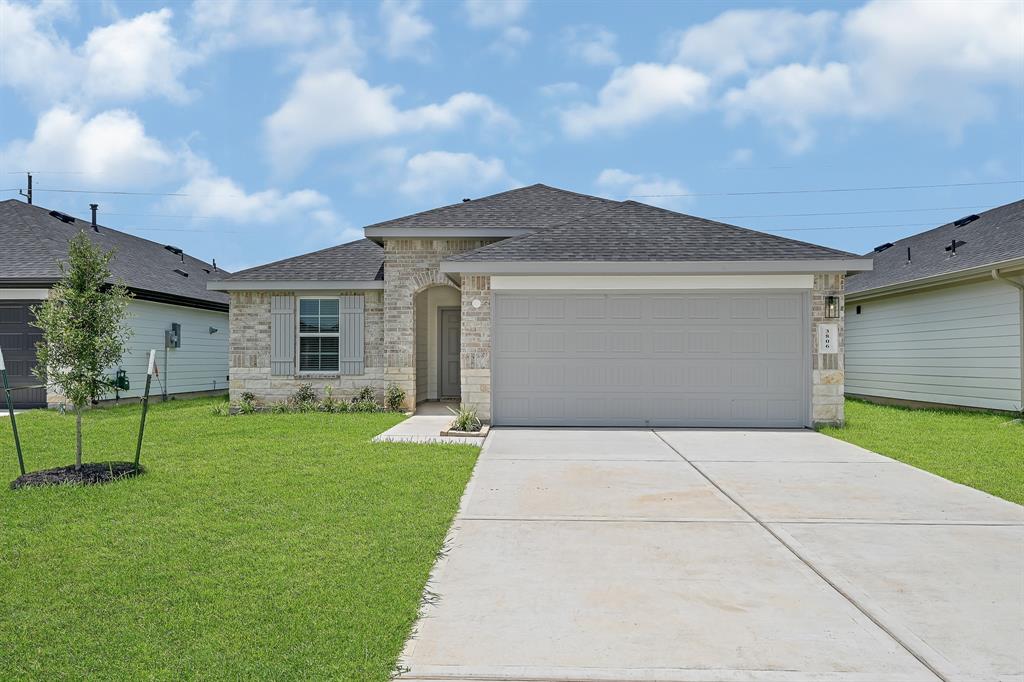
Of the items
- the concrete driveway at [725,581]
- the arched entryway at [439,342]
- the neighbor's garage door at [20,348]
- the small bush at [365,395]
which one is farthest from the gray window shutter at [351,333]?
the concrete driveway at [725,581]

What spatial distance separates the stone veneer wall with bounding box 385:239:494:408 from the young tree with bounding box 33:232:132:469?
7.03 m

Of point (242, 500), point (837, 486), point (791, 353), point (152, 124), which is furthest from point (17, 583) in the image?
point (152, 124)

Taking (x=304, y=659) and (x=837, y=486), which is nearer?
(x=304, y=659)

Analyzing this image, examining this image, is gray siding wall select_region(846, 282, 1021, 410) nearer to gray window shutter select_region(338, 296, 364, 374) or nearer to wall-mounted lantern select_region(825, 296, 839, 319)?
wall-mounted lantern select_region(825, 296, 839, 319)

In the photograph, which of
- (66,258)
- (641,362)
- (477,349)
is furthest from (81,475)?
(66,258)

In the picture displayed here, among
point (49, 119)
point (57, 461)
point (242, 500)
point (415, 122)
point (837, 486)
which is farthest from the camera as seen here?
point (49, 119)

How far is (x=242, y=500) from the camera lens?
5.92 metres

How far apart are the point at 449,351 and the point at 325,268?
3.92 meters

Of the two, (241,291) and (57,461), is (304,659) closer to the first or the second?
(57,461)

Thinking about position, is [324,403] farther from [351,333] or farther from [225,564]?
[225,564]

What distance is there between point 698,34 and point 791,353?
295 inches

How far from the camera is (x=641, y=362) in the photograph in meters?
11.4

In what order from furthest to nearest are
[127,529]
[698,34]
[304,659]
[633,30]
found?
[698,34]
[633,30]
[127,529]
[304,659]

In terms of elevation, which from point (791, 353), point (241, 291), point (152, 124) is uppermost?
point (152, 124)
